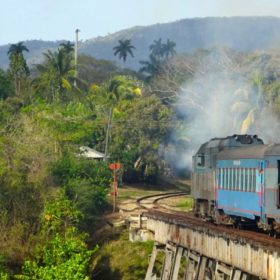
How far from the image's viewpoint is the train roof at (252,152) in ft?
79.7

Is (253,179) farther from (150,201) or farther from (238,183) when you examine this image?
(150,201)

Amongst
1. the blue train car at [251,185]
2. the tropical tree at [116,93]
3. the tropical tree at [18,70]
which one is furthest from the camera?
the tropical tree at [18,70]

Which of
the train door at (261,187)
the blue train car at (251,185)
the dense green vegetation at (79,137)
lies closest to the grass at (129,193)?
the dense green vegetation at (79,137)

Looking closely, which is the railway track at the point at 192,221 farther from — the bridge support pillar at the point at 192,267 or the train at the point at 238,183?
the bridge support pillar at the point at 192,267

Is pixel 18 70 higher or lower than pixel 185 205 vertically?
higher

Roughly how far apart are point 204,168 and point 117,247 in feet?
28.0

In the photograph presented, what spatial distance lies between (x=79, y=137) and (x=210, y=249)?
3336 cm

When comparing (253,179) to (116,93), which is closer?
(253,179)

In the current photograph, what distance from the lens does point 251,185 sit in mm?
26203

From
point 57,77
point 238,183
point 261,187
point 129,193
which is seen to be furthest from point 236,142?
point 57,77

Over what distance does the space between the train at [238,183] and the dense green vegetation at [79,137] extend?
603cm

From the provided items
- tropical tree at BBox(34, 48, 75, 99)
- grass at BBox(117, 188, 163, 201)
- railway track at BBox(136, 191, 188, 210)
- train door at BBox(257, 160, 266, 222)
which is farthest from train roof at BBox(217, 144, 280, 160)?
tropical tree at BBox(34, 48, 75, 99)

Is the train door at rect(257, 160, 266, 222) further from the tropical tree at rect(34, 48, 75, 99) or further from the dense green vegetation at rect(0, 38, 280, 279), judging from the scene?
the tropical tree at rect(34, 48, 75, 99)

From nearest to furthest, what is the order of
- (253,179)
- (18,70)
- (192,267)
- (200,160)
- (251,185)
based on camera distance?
(253,179), (251,185), (192,267), (200,160), (18,70)
